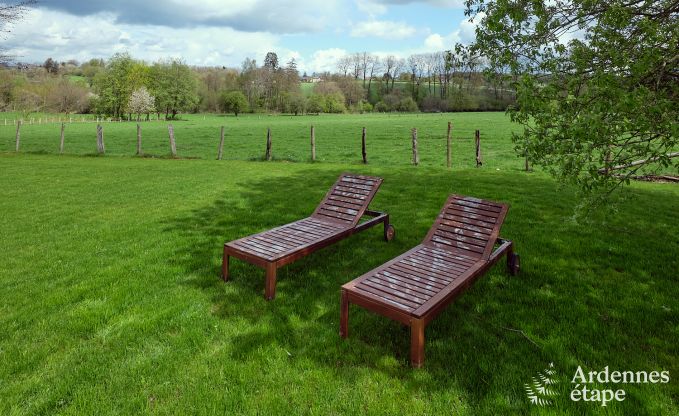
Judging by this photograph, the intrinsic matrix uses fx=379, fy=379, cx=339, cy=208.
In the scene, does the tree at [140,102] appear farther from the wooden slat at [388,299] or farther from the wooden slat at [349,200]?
the wooden slat at [388,299]

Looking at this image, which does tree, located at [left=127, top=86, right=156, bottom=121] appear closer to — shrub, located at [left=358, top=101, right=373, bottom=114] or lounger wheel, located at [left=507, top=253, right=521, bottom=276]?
shrub, located at [left=358, top=101, right=373, bottom=114]

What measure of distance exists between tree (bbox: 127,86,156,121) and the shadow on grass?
8152cm

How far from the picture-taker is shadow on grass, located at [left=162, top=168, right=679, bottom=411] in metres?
3.62

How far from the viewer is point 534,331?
411 cm

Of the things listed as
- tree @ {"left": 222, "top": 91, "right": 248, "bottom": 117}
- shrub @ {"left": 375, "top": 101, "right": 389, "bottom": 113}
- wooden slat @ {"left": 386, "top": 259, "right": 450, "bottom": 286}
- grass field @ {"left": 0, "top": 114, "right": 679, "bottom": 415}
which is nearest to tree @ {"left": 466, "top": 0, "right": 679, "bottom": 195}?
grass field @ {"left": 0, "top": 114, "right": 679, "bottom": 415}

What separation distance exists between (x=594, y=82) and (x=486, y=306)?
2.89 metres

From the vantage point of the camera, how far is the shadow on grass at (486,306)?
362cm

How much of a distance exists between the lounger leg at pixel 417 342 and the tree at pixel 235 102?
95.1 meters

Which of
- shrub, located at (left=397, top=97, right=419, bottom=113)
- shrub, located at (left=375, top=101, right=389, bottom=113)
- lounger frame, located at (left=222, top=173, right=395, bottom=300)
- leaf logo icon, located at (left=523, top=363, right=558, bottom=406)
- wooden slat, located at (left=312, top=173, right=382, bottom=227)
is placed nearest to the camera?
leaf logo icon, located at (left=523, top=363, right=558, bottom=406)

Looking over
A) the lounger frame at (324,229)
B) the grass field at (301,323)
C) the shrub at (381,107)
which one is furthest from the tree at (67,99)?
the lounger frame at (324,229)

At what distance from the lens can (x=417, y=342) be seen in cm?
355

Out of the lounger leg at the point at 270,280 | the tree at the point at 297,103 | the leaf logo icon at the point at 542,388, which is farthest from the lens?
the tree at the point at 297,103

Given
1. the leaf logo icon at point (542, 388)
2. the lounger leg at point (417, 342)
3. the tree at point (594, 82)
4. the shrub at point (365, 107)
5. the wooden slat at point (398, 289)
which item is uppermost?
the shrub at point (365, 107)

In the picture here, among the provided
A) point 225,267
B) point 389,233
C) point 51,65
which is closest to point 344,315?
point 225,267
